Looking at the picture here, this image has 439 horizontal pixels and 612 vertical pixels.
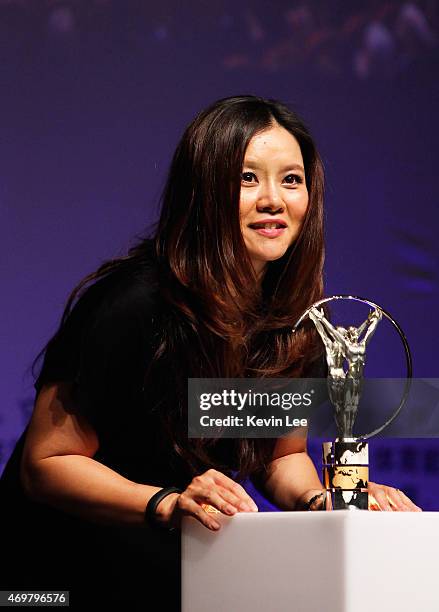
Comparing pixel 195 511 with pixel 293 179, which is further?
pixel 293 179

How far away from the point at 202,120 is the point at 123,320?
1.02 feet

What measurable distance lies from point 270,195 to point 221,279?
138mm

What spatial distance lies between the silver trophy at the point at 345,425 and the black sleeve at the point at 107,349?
11.0 inches

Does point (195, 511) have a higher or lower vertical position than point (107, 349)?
lower

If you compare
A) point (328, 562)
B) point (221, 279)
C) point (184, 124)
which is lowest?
point (328, 562)

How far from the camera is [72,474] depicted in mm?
1436

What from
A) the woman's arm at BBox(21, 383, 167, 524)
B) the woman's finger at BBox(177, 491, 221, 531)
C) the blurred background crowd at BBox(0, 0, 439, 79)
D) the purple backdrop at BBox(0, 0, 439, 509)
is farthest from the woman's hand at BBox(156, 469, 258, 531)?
the blurred background crowd at BBox(0, 0, 439, 79)

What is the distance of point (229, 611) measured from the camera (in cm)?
121

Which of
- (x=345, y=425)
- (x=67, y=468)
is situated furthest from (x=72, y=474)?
(x=345, y=425)

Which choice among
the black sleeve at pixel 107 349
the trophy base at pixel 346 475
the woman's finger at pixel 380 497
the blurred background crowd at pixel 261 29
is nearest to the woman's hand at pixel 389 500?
the woman's finger at pixel 380 497

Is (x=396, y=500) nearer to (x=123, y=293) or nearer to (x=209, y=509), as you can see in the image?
(x=209, y=509)

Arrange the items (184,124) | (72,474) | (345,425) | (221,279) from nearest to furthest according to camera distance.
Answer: (345,425)
(72,474)
(221,279)
(184,124)

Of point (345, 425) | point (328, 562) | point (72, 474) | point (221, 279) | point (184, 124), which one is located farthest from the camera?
point (184, 124)

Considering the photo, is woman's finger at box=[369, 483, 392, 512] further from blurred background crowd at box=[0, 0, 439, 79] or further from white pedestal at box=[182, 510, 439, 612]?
blurred background crowd at box=[0, 0, 439, 79]
